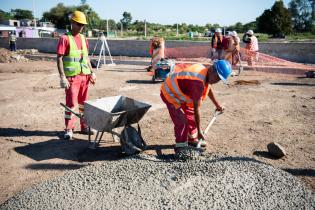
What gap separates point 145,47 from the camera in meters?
20.1

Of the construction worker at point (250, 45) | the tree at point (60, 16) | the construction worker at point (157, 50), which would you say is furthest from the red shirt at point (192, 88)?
the tree at point (60, 16)

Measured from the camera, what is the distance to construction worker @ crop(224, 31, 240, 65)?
503 inches

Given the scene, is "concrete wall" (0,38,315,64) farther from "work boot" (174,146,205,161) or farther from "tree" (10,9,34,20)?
"tree" (10,9,34,20)

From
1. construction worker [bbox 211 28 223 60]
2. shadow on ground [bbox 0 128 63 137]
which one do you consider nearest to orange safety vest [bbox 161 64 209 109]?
shadow on ground [bbox 0 128 63 137]

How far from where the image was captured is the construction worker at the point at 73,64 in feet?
17.8

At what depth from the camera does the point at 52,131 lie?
6246 mm

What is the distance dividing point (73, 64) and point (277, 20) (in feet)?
140

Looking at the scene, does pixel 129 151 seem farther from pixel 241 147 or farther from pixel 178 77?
pixel 241 147

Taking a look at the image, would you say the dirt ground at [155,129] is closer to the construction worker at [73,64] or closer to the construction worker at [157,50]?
the construction worker at [73,64]

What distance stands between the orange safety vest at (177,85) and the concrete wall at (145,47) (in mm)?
13112

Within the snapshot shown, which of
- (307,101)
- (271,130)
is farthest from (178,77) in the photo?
(307,101)

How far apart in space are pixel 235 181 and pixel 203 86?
1294 mm

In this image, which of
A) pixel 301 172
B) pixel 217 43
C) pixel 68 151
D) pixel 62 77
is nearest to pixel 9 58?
pixel 217 43

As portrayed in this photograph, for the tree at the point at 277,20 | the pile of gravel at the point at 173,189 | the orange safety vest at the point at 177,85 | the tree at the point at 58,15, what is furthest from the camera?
the tree at the point at 58,15
